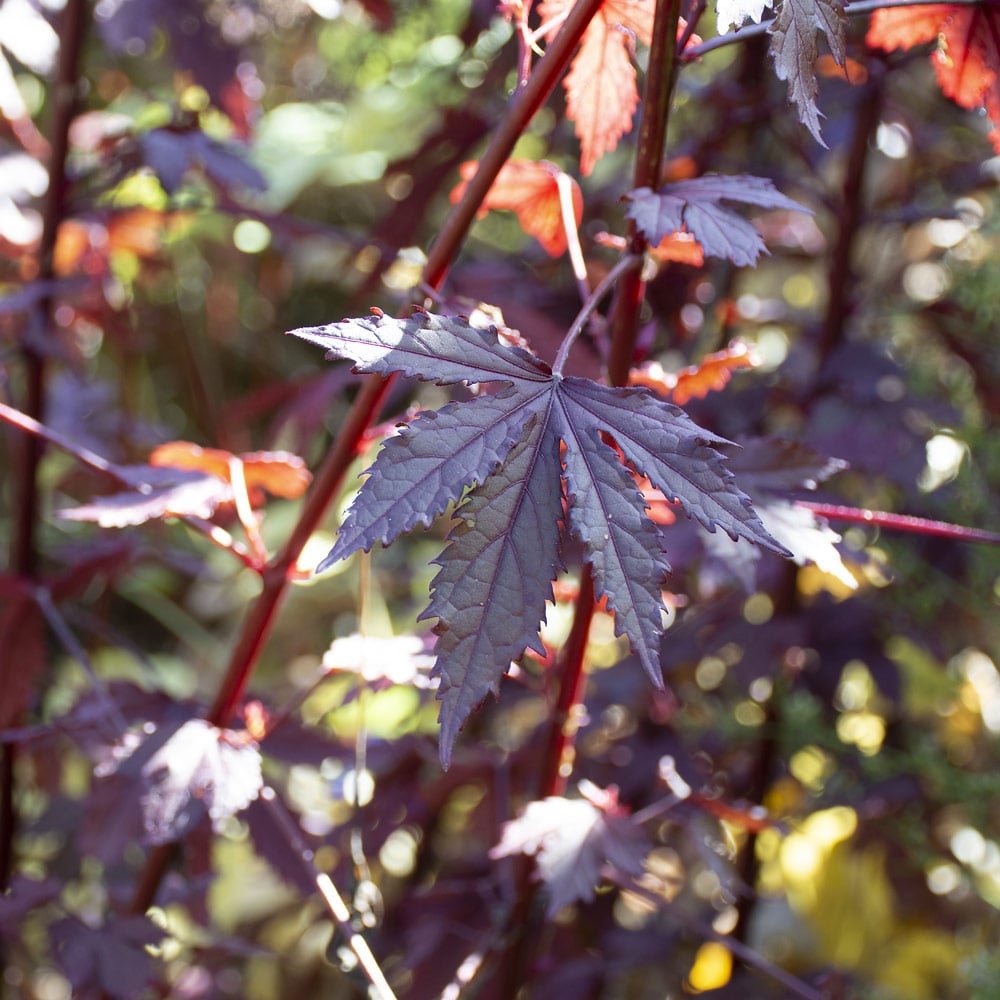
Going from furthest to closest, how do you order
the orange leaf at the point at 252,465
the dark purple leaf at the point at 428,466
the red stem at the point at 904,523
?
1. the orange leaf at the point at 252,465
2. the red stem at the point at 904,523
3. the dark purple leaf at the point at 428,466

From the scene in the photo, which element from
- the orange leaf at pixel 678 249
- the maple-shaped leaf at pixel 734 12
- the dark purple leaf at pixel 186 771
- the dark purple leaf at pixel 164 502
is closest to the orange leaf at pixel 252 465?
the dark purple leaf at pixel 164 502

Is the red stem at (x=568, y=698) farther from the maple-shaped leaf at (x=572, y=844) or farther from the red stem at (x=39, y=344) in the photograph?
the red stem at (x=39, y=344)

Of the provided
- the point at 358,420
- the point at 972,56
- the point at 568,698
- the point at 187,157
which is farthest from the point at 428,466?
the point at 187,157

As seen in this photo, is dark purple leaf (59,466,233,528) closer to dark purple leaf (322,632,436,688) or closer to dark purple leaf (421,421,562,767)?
dark purple leaf (322,632,436,688)

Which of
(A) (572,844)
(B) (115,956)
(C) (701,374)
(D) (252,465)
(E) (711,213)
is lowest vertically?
(B) (115,956)

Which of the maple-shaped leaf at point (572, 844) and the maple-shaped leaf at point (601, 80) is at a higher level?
the maple-shaped leaf at point (601, 80)

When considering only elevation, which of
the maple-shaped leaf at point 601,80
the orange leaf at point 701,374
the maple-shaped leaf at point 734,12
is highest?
the maple-shaped leaf at point 734,12

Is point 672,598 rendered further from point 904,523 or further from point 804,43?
point 804,43
